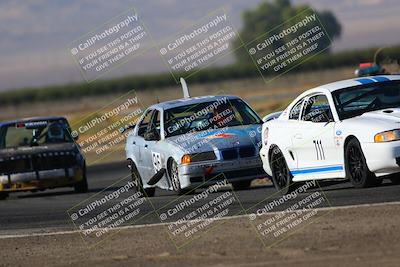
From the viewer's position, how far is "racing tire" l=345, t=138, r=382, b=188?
531 inches

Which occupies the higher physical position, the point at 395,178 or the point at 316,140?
the point at 316,140

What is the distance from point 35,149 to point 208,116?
5544mm

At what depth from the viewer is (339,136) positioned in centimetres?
1391

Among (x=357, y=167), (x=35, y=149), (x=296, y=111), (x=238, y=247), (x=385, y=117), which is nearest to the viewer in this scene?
(x=238, y=247)

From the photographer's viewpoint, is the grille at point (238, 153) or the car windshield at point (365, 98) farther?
the grille at point (238, 153)

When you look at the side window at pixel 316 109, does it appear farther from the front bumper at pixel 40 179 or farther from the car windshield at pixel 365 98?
the front bumper at pixel 40 179

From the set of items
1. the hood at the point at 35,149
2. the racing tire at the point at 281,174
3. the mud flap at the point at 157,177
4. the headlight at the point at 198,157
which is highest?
the hood at the point at 35,149

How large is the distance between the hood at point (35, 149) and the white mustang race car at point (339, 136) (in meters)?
6.92

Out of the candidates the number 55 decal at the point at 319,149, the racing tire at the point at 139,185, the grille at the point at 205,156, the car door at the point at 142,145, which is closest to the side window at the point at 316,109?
the number 55 decal at the point at 319,149

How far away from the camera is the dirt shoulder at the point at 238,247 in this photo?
30.8 ft

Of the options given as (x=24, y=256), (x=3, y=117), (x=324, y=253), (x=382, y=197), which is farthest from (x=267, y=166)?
(x=3, y=117)

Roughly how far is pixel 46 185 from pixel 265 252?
1220 cm

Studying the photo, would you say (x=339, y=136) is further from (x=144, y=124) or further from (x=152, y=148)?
(x=144, y=124)

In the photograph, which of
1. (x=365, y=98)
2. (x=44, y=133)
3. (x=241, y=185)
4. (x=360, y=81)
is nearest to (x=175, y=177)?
(x=241, y=185)
